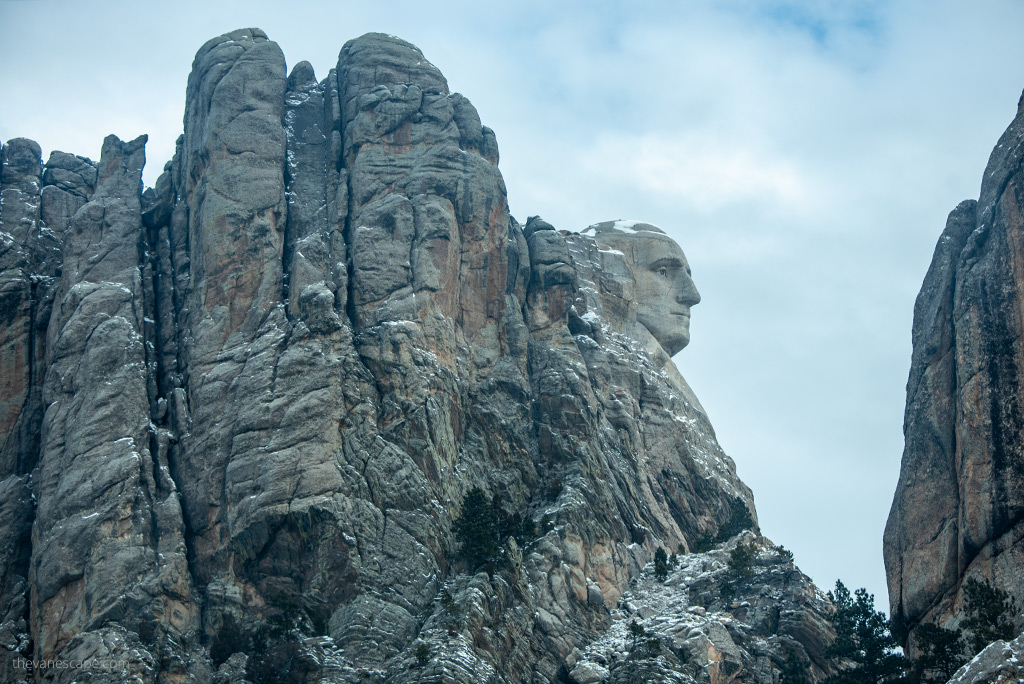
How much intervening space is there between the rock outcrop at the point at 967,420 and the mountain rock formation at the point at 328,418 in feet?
42.1

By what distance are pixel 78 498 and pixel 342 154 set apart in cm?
3576

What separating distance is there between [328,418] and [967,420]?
39477mm

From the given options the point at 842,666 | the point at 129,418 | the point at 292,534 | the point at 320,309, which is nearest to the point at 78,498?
the point at 129,418

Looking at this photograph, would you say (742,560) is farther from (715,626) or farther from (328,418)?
(328,418)

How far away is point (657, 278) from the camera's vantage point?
430 ft

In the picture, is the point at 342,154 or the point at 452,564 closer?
the point at 452,564

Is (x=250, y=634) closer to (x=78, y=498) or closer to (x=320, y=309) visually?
(x=78, y=498)

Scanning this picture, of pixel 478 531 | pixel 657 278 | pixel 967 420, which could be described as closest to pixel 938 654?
pixel 967 420

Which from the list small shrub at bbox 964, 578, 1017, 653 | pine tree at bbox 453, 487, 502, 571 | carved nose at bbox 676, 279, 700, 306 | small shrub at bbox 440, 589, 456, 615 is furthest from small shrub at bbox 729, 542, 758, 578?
carved nose at bbox 676, 279, 700, 306

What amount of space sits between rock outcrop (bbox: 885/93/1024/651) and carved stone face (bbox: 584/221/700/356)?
40517 millimetres

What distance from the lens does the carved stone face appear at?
129250 mm

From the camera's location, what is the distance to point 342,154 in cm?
10938

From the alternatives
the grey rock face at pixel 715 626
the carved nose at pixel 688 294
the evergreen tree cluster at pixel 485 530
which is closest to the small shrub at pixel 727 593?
the grey rock face at pixel 715 626

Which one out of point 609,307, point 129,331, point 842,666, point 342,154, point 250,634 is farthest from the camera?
point 609,307
